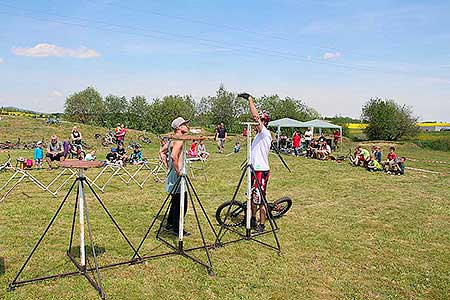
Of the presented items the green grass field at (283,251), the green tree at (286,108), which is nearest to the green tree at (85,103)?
the green tree at (286,108)

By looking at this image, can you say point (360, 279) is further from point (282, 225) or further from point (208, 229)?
point (208, 229)

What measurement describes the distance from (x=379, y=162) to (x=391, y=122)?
26.3 metres

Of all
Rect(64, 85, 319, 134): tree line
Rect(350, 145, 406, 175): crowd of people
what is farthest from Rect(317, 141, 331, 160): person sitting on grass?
Rect(64, 85, 319, 134): tree line

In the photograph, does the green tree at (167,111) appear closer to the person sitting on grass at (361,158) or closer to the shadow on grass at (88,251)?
the person sitting on grass at (361,158)

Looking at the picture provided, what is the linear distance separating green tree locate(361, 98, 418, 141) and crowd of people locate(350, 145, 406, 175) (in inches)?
990

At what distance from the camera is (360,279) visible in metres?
4.72

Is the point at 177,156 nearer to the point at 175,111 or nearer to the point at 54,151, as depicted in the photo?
the point at 54,151

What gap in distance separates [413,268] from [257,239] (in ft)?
7.33

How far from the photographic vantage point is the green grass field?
A: 4332 millimetres

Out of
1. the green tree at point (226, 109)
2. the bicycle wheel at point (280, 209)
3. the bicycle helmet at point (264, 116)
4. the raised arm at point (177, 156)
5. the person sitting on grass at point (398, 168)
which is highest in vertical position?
the green tree at point (226, 109)

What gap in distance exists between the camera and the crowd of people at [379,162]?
13992 millimetres

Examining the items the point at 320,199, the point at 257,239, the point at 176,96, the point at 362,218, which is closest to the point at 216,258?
the point at 257,239

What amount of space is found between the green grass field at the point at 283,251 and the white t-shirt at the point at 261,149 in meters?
1.24

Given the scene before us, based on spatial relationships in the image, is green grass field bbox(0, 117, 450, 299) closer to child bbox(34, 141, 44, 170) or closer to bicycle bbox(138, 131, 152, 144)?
child bbox(34, 141, 44, 170)
